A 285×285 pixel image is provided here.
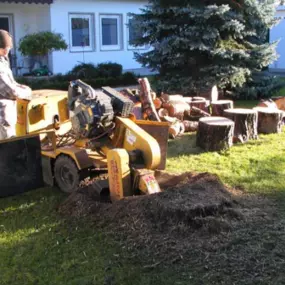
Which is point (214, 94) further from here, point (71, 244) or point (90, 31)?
point (90, 31)

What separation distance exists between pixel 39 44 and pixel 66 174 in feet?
34.2

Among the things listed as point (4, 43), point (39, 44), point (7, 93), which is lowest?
point (7, 93)

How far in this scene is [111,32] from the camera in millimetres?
19844

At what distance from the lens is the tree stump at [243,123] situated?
855 cm

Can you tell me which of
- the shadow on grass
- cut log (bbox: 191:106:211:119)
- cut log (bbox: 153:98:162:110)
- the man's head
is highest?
the man's head

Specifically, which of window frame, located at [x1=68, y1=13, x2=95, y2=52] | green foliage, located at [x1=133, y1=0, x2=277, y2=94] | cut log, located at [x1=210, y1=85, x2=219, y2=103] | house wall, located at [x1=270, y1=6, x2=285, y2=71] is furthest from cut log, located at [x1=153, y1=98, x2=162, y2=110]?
house wall, located at [x1=270, y1=6, x2=285, y2=71]

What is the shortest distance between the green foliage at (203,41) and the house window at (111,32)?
7.64 metres

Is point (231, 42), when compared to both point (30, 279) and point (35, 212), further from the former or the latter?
point (30, 279)

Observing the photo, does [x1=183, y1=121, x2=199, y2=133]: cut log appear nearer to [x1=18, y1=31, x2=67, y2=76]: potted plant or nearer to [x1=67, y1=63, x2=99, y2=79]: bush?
[x1=67, y1=63, x2=99, y2=79]: bush

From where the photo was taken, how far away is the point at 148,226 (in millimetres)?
4605

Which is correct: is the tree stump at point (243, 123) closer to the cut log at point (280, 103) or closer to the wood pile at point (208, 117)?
the wood pile at point (208, 117)

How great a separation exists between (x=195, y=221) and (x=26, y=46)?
40.9 ft

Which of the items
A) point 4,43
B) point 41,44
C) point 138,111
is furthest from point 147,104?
point 41,44

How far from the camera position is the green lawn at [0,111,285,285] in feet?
13.2
